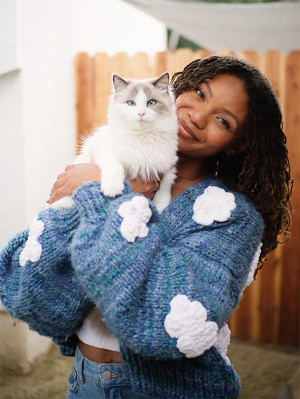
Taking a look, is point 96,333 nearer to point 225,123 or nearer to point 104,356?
point 104,356

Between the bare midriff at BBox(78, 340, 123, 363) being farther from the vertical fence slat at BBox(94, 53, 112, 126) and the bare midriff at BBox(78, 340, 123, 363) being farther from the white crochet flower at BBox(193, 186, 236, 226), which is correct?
the vertical fence slat at BBox(94, 53, 112, 126)

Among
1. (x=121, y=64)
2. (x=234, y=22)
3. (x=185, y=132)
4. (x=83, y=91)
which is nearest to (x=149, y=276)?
(x=185, y=132)

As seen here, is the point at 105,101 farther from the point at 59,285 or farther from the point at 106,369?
the point at 106,369

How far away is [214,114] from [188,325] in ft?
1.81

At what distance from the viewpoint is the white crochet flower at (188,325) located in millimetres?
693

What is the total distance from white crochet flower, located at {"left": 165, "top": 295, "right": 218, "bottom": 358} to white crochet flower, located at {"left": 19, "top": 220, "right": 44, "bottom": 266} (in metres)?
0.32

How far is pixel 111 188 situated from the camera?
2.61 feet

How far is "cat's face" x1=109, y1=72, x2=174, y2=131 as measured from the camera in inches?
39.0

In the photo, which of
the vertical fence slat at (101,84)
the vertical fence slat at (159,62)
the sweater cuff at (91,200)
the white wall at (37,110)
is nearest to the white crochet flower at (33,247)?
the sweater cuff at (91,200)

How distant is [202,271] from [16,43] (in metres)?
1.18

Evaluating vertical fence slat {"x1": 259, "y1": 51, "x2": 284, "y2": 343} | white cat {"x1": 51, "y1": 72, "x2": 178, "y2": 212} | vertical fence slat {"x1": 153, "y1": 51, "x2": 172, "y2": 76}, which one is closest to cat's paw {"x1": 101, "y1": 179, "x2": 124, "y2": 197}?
white cat {"x1": 51, "y1": 72, "x2": 178, "y2": 212}

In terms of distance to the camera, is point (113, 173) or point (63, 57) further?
point (63, 57)

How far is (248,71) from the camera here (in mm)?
942

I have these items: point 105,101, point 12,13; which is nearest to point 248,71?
point 105,101
